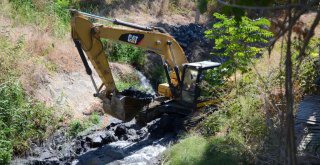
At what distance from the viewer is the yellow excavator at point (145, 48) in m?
10.2

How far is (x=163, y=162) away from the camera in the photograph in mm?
9211

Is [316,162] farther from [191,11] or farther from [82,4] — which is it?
[191,11]

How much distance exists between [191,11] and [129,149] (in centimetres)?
1667

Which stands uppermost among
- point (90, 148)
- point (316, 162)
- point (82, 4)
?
point (82, 4)

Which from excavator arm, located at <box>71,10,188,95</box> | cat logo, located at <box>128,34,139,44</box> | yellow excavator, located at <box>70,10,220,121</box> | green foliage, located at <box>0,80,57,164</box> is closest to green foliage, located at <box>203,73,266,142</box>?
yellow excavator, located at <box>70,10,220,121</box>

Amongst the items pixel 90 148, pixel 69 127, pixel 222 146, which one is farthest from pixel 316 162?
pixel 69 127

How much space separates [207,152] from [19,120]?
412 centimetres

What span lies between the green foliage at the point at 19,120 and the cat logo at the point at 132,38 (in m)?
2.53

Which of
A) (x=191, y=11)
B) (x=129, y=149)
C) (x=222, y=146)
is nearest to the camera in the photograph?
(x=222, y=146)

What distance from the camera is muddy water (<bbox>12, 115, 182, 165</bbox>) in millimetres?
9867

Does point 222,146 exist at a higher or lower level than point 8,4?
lower

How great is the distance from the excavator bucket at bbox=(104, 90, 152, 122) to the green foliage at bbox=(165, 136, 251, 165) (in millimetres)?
1591

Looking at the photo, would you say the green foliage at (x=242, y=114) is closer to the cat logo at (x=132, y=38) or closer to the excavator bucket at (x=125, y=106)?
the excavator bucket at (x=125, y=106)

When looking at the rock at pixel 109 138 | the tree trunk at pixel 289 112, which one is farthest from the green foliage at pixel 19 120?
the tree trunk at pixel 289 112
